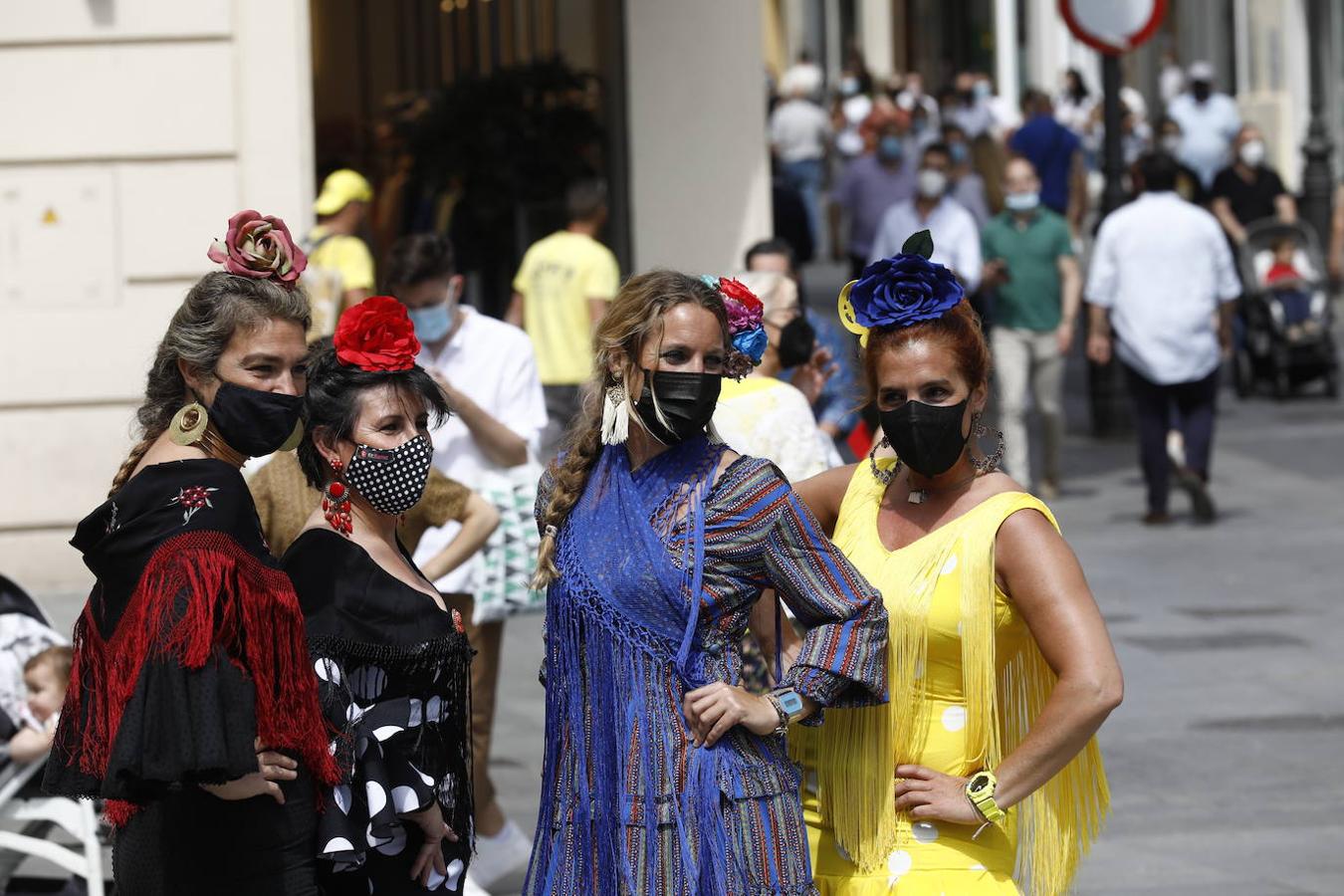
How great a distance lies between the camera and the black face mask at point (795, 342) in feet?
22.1

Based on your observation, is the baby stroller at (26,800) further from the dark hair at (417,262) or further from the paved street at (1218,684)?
the paved street at (1218,684)

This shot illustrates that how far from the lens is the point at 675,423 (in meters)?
3.78

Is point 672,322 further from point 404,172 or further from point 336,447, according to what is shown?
point 404,172

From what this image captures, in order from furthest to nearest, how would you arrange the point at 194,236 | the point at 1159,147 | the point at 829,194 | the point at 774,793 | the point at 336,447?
the point at 829,194 → the point at 1159,147 → the point at 194,236 → the point at 336,447 → the point at 774,793

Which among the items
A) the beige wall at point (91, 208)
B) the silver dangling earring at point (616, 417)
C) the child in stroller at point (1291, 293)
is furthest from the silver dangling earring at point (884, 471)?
the child in stroller at point (1291, 293)

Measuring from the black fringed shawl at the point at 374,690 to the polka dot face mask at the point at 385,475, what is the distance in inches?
4.0

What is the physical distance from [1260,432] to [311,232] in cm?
815

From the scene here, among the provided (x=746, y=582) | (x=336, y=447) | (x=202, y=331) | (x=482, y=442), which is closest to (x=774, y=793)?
(x=746, y=582)

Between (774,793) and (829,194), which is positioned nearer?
(774,793)

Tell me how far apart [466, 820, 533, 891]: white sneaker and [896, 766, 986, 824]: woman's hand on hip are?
2989mm

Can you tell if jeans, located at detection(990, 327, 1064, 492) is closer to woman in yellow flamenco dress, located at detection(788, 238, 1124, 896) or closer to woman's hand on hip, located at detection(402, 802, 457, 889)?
woman in yellow flamenco dress, located at detection(788, 238, 1124, 896)

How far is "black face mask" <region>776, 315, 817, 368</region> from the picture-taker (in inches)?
265

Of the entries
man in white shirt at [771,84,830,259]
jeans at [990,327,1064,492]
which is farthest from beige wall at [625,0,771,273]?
man in white shirt at [771,84,830,259]

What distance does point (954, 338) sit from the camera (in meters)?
3.88
